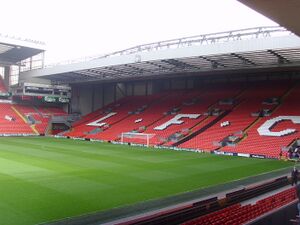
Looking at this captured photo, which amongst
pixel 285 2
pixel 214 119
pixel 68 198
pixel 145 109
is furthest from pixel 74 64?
pixel 285 2

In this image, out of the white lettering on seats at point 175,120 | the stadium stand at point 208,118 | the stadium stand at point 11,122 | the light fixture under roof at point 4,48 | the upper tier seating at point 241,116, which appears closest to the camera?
the stadium stand at point 208,118

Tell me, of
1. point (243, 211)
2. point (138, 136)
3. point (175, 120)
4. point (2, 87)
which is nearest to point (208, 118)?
point (175, 120)

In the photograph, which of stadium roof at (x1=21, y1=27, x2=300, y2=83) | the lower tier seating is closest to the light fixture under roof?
stadium roof at (x1=21, y1=27, x2=300, y2=83)

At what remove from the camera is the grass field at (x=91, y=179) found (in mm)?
11312

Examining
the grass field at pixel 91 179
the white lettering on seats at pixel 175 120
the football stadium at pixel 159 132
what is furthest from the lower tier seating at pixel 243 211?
the white lettering on seats at pixel 175 120

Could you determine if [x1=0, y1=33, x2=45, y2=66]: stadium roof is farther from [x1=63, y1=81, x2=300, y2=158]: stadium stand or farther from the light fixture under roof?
[x1=63, y1=81, x2=300, y2=158]: stadium stand

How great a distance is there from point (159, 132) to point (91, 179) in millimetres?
20610

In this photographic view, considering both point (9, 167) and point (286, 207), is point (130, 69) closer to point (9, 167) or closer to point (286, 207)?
point (9, 167)

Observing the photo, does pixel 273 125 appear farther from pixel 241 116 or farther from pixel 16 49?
pixel 16 49

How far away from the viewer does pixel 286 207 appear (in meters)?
10.6

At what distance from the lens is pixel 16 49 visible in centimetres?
4372

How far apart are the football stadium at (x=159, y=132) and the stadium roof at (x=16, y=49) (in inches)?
5.1

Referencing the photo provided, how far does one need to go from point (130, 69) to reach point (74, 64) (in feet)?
20.1

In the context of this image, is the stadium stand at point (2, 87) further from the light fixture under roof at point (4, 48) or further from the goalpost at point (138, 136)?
the goalpost at point (138, 136)
